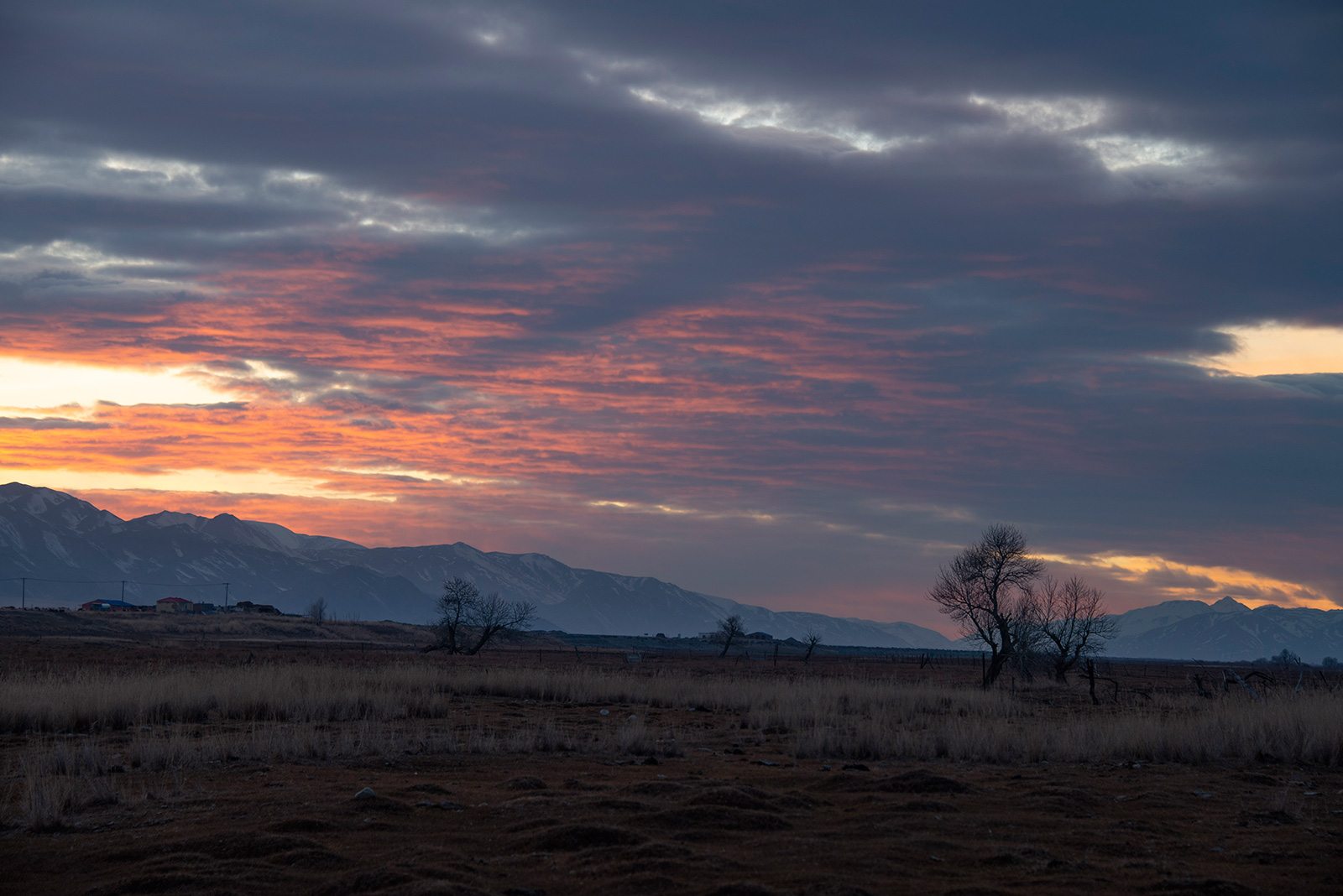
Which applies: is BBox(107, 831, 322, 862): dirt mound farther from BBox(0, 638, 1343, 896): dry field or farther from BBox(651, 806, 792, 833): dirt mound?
BBox(651, 806, 792, 833): dirt mound

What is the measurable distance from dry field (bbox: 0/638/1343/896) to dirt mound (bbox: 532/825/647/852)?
30mm

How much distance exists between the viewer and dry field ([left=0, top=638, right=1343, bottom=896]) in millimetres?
9133

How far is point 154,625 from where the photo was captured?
112 meters

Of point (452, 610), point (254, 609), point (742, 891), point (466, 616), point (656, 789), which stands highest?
point (742, 891)

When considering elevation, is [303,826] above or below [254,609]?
above

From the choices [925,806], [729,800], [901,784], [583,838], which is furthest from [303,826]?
[901,784]

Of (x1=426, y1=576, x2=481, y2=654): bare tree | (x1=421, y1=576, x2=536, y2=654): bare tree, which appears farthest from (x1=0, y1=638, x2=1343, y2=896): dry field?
(x1=426, y1=576, x2=481, y2=654): bare tree

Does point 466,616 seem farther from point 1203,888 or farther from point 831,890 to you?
point 1203,888

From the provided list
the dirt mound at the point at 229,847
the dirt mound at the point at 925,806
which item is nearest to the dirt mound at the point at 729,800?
the dirt mound at the point at 925,806

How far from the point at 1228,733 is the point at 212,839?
57.8 ft

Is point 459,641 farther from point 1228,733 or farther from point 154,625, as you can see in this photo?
point 1228,733

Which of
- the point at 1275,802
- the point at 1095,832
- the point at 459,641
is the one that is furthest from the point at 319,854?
the point at 459,641

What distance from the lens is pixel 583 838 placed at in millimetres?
10242

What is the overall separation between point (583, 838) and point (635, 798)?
211cm
